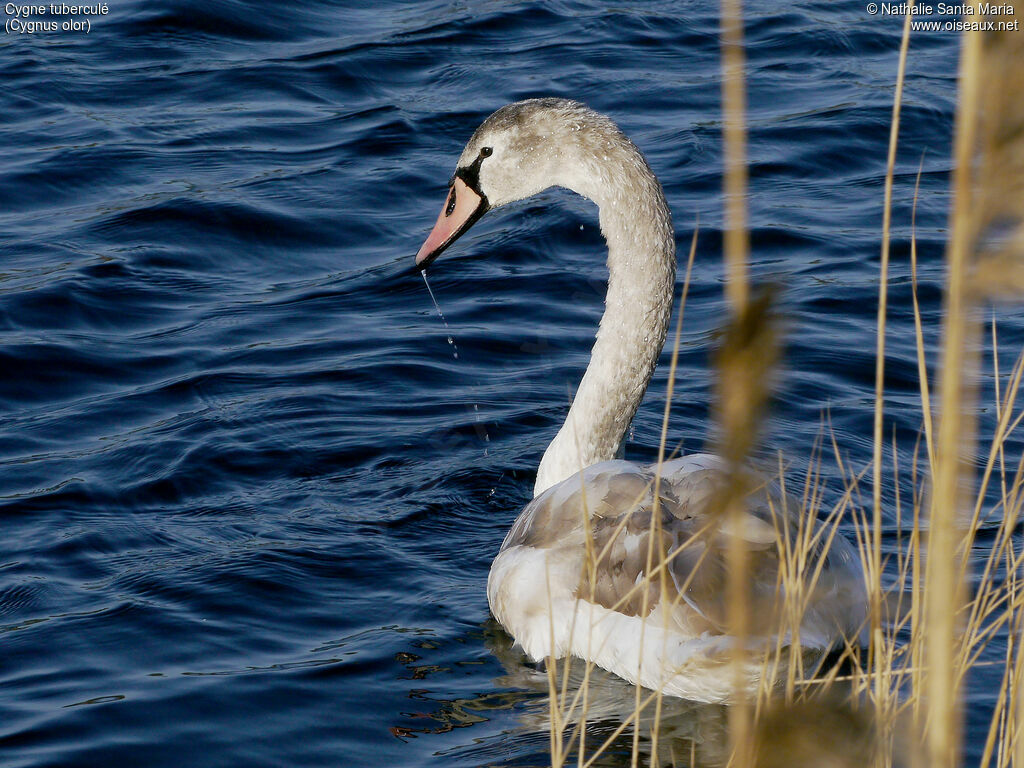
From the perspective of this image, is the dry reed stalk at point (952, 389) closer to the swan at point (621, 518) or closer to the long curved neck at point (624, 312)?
the swan at point (621, 518)

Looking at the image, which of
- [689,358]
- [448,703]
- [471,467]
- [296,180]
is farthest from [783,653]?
[296,180]

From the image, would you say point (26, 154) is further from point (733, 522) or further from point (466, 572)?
point (733, 522)

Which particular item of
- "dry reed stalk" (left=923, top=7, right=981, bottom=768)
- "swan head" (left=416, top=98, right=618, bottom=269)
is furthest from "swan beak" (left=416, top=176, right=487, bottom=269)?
"dry reed stalk" (left=923, top=7, right=981, bottom=768)

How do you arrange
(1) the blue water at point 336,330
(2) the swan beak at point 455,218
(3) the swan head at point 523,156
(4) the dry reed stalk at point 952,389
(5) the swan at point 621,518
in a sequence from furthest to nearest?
1. (2) the swan beak at point 455,218
2. (3) the swan head at point 523,156
3. (1) the blue water at point 336,330
4. (5) the swan at point 621,518
5. (4) the dry reed stalk at point 952,389

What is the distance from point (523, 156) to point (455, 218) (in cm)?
43

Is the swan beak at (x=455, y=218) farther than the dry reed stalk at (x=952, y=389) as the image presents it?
Yes

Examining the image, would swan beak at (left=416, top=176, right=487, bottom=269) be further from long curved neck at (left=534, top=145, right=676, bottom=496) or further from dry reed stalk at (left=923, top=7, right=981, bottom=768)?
dry reed stalk at (left=923, top=7, right=981, bottom=768)

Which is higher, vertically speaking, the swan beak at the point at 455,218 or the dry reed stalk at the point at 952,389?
the dry reed stalk at the point at 952,389

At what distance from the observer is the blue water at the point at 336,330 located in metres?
4.27

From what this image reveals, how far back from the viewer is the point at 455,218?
5707 millimetres

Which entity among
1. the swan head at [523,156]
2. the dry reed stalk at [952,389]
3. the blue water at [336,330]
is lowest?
the blue water at [336,330]

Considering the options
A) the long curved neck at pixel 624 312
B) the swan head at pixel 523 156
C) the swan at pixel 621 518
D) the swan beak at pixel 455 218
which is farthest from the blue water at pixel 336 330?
the swan head at pixel 523 156

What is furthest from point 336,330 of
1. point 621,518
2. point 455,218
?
point 621,518

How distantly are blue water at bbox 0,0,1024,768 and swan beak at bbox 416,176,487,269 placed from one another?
846mm
